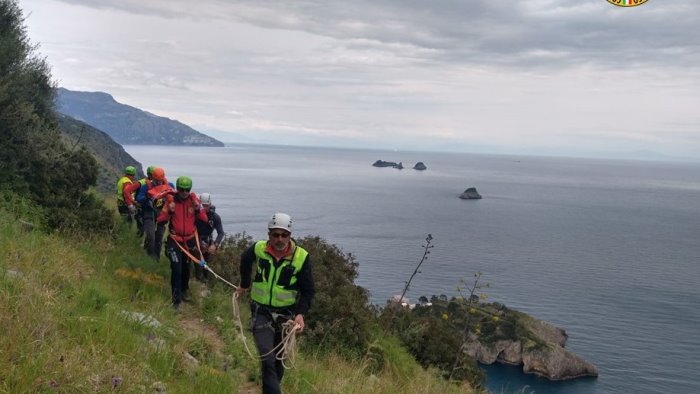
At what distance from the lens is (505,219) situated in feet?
420

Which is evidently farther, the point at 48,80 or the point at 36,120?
the point at 48,80

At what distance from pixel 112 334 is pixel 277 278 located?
1.97m

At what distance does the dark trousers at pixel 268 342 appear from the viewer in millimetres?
6086

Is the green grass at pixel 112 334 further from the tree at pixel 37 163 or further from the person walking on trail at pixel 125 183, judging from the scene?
the person walking on trail at pixel 125 183

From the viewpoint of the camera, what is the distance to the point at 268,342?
6.30 meters

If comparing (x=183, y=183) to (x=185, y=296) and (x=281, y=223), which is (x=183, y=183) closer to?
(x=185, y=296)

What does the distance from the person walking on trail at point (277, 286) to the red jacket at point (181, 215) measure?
3.64 metres

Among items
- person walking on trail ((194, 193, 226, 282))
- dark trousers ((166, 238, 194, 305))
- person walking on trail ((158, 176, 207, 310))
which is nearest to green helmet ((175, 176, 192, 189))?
person walking on trail ((158, 176, 207, 310))

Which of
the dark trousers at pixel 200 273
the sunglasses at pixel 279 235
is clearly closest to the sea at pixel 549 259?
the dark trousers at pixel 200 273

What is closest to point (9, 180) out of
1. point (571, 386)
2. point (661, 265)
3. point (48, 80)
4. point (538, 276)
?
point (48, 80)

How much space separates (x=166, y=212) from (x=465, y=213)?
129858mm

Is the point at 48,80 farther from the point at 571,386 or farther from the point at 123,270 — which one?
the point at 571,386

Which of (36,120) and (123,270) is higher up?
(36,120)

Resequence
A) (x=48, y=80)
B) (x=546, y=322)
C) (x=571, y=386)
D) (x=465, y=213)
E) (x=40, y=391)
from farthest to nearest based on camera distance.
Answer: (x=465, y=213) → (x=546, y=322) → (x=571, y=386) → (x=48, y=80) → (x=40, y=391)
